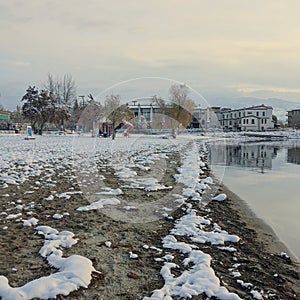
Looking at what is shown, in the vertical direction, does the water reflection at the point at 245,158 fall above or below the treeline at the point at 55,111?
below

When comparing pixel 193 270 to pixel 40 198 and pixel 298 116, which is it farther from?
pixel 298 116

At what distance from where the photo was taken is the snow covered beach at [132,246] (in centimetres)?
350

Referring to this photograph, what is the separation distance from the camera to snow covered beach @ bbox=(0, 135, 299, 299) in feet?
11.5

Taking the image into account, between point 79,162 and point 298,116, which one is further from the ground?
point 298,116

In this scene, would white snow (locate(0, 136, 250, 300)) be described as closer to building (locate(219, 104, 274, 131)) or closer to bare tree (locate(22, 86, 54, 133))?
bare tree (locate(22, 86, 54, 133))

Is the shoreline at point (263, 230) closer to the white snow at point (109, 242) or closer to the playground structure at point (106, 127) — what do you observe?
the white snow at point (109, 242)

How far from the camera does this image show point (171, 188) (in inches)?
357

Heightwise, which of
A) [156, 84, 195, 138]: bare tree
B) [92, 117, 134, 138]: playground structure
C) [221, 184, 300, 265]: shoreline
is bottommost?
[221, 184, 300, 265]: shoreline

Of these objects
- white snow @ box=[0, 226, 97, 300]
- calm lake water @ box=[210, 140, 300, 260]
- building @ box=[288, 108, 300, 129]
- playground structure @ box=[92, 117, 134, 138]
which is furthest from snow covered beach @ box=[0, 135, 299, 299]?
building @ box=[288, 108, 300, 129]

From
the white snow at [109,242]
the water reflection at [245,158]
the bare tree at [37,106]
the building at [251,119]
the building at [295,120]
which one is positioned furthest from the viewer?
the building at [295,120]

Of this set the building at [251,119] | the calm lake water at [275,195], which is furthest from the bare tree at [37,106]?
the building at [251,119]

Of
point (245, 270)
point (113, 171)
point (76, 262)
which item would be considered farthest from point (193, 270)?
point (113, 171)

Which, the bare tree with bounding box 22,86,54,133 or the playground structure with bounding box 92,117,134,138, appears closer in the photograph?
the playground structure with bounding box 92,117,134,138

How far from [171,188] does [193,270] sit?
5.11m
